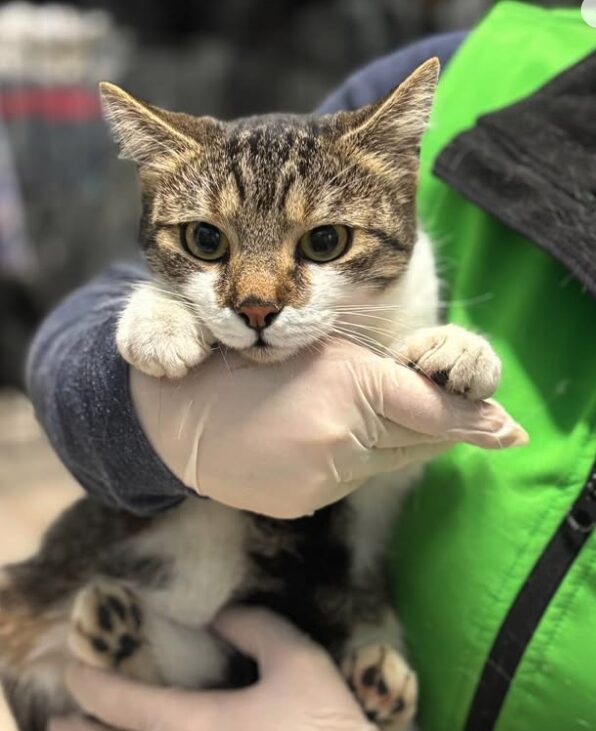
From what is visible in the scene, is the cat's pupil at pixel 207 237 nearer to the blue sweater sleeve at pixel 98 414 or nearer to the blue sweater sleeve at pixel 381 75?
the blue sweater sleeve at pixel 98 414

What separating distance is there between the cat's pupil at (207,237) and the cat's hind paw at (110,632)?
417mm

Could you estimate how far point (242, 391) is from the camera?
77cm

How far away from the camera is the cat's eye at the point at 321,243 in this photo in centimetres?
77

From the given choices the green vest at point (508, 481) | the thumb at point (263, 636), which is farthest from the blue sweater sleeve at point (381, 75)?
the thumb at point (263, 636)

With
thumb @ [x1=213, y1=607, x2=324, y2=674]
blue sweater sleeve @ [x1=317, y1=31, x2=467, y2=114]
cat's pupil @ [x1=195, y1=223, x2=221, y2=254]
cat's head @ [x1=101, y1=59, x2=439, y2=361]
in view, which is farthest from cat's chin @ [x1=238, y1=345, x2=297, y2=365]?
blue sweater sleeve @ [x1=317, y1=31, x2=467, y2=114]

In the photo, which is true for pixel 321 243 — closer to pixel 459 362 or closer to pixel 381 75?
pixel 459 362

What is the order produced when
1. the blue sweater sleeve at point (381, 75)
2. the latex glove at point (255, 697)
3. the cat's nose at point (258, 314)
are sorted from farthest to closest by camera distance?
the blue sweater sleeve at point (381, 75) → the latex glove at point (255, 697) → the cat's nose at point (258, 314)

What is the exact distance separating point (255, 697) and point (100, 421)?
1.11 feet

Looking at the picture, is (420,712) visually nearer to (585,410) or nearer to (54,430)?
(585,410)

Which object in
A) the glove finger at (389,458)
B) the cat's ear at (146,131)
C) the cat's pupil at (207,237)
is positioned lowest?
the glove finger at (389,458)

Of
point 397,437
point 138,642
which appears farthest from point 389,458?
point 138,642

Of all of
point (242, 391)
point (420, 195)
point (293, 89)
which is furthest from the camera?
point (293, 89)

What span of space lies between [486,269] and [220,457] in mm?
392

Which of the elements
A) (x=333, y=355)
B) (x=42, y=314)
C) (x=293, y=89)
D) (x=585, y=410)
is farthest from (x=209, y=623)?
(x=293, y=89)
